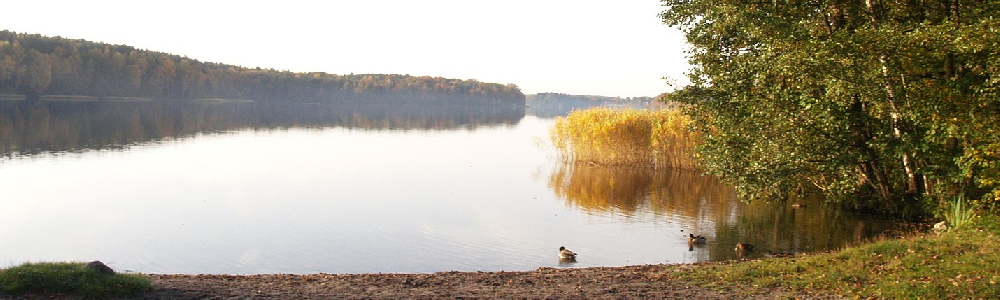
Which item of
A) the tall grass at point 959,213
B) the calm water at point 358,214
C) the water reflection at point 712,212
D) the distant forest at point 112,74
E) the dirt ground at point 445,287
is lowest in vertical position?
the calm water at point 358,214

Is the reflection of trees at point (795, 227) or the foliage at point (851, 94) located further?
the reflection of trees at point (795, 227)

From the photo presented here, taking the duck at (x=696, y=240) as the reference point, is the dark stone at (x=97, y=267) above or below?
above

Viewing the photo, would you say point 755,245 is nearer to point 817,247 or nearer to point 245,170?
point 817,247

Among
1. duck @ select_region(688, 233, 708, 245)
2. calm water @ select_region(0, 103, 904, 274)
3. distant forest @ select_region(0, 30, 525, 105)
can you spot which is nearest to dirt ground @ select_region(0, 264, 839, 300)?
calm water @ select_region(0, 103, 904, 274)

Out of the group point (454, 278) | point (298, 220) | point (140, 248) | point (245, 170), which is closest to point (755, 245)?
point (454, 278)

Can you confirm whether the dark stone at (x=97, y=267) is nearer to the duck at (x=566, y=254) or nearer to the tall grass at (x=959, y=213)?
the duck at (x=566, y=254)

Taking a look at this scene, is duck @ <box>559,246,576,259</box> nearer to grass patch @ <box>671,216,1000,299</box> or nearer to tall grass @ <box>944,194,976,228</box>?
grass patch @ <box>671,216,1000,299</box>

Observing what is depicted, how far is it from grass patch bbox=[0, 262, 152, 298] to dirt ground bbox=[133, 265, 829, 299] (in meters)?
0.37

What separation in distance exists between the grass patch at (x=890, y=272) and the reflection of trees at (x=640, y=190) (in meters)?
11.0

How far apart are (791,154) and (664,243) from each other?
11.7ft

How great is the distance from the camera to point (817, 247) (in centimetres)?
1878

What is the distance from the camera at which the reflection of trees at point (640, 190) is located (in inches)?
1021

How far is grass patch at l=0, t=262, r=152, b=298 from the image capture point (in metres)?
9.55

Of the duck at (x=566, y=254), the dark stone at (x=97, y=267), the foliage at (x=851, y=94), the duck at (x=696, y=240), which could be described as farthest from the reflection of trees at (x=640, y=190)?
the dark stone at (x=97, y=267)
